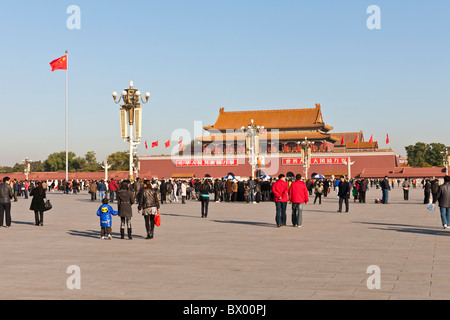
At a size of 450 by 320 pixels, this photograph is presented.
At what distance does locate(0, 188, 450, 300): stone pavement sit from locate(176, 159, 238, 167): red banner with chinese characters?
61827 mm

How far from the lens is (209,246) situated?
1083cm

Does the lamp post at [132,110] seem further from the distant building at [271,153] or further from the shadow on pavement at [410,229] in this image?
the distant building at [271,153]

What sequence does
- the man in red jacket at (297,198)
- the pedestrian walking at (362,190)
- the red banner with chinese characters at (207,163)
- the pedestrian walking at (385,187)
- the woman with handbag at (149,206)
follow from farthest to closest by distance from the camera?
the red banner with chinese characters at (207,163), the pedestrian walking at (362,190), the pedestrian walking at (385,187), the man in red jacket at (297,198), the woman with handbag at (149,206)

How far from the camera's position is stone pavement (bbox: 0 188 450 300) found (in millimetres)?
6316

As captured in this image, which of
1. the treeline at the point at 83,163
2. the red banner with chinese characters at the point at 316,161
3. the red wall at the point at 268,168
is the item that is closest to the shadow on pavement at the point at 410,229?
the red banner with chinese characters at the point at 316,161

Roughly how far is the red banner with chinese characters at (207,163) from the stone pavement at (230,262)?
203ft

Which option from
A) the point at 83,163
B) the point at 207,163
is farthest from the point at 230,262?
the point at 83,163

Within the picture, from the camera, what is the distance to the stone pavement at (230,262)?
632cm

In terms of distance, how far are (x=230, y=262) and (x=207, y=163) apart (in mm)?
69100

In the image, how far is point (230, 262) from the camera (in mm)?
8703

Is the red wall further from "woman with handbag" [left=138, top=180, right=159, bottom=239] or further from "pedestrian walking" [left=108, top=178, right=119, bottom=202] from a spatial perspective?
"woman with handbag" [left=138, top=180, right=159, bottom=239]

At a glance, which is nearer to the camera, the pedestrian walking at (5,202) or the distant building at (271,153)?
the pedestrian walking at (5,202)

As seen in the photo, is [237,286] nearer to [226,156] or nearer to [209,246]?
[209,246]

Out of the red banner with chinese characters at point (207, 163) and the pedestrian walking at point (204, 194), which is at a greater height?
the red banner with chinese characters at point (207, 163)
